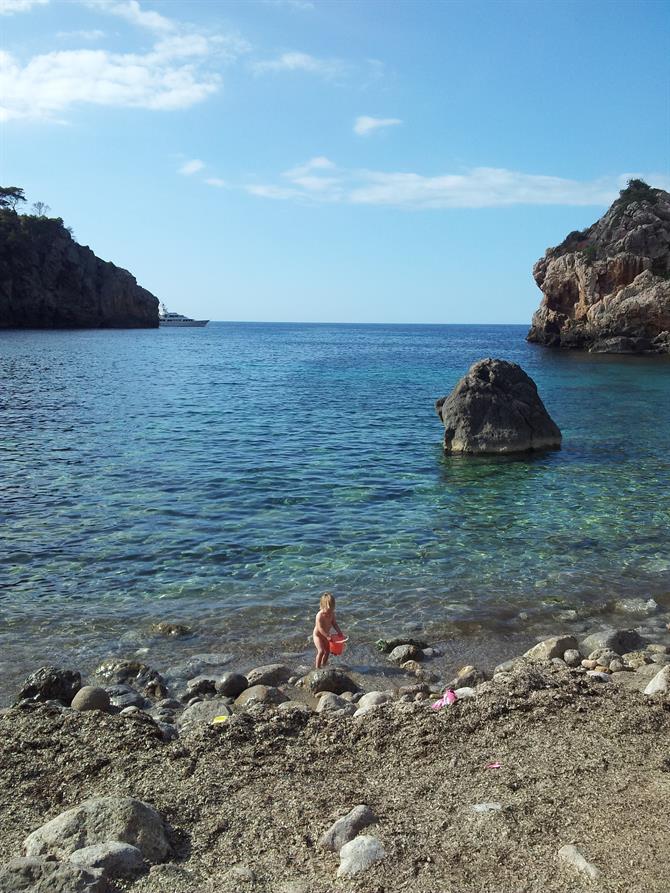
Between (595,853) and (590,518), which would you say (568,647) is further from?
(590,518)

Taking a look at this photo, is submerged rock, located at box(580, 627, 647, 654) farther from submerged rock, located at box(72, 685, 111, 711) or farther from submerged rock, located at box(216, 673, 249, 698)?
submerged rock, located at box(72, 685, 111, 711)

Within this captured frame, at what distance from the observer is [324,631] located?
396 inches

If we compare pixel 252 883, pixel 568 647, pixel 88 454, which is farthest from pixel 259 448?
pixel 252 883

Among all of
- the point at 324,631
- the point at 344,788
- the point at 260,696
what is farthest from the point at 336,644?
the point at 344,788

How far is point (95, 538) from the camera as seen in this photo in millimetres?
15000

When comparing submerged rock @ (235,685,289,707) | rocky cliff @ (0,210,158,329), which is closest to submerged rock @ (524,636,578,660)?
submerged rock @ (235,685,289,707)

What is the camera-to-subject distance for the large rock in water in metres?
24.4

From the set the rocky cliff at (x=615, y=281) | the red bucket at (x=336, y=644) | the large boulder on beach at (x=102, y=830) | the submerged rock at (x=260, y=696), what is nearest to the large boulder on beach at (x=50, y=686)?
the submerged rock at (x=260, y=696)

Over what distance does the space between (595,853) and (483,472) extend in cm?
1779

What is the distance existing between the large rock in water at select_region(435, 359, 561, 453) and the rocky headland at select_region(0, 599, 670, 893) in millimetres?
15873

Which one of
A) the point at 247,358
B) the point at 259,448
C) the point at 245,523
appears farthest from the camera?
the point at 247,358

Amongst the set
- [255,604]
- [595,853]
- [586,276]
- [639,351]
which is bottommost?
[255,604]

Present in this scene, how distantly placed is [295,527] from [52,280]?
114 metres

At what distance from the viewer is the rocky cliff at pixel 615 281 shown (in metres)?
71.3
